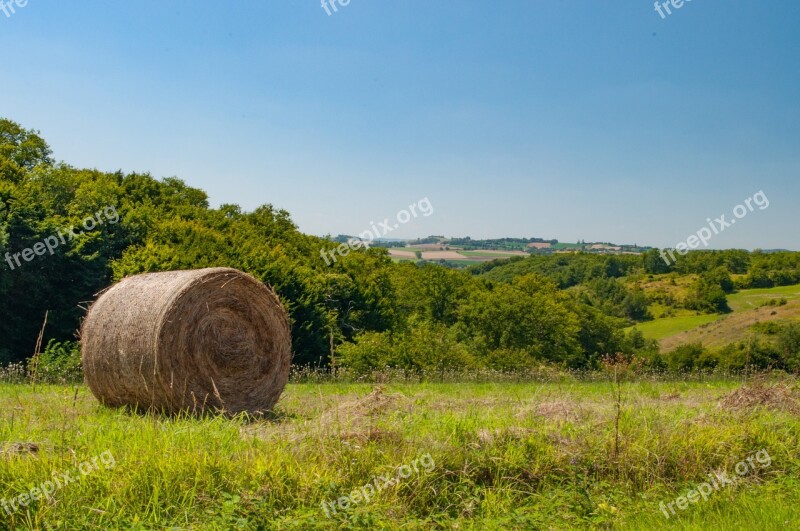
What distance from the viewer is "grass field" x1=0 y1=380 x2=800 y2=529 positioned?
6051mm

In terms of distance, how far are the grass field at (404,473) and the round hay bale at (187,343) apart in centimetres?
163

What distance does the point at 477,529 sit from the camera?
20.6 ft

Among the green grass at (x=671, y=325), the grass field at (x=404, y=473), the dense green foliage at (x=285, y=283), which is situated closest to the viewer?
the grass field at (x=404, y=473)

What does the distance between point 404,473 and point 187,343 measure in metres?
5.57

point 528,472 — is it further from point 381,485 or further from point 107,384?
point 107,384

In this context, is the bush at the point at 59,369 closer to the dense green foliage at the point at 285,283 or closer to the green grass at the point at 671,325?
the dense green foliage at the point at 285,283

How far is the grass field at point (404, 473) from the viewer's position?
6051mm

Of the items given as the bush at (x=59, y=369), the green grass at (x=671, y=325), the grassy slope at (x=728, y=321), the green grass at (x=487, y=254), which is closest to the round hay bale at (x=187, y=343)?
the bush at (x=59, y=369)

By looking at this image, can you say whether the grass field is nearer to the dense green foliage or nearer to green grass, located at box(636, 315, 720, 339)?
the dense green foliage

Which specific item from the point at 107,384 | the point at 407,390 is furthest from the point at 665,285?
the point at 107,384

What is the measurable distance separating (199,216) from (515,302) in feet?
78.7

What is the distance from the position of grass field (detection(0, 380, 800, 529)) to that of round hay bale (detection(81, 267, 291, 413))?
1630mm

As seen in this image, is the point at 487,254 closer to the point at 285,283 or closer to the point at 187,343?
the point at 285,283

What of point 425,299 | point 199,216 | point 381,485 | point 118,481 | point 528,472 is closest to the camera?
point 118,481
